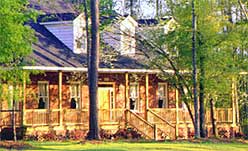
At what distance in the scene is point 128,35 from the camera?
4022cm

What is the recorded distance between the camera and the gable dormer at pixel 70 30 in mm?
42438

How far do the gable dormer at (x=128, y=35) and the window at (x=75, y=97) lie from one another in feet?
10.7

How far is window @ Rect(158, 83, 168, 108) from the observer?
4662cm

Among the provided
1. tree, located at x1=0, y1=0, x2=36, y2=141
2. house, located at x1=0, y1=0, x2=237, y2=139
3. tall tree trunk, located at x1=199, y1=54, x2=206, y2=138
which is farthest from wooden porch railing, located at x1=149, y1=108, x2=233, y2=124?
tree, located at x1=0, y1=0, x2=36, y2=141

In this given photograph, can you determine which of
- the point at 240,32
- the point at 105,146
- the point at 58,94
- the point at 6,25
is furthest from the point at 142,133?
the point at 6,25

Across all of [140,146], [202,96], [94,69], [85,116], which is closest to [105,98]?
[85,116]

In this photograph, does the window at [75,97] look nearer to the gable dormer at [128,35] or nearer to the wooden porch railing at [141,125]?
the wooden porch railing at [141,125]

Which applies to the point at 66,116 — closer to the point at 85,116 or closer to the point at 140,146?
the point at 85,116

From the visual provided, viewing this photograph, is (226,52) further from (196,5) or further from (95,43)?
(95,43)

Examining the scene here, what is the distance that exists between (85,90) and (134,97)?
366 centimetres

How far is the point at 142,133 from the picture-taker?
41.6 metres

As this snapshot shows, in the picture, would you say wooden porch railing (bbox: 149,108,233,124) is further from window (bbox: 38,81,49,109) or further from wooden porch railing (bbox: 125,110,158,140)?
window (bbox: 38,81,49,109)

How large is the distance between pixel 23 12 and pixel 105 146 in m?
6.33

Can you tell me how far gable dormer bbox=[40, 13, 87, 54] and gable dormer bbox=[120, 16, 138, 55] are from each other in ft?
7.14
